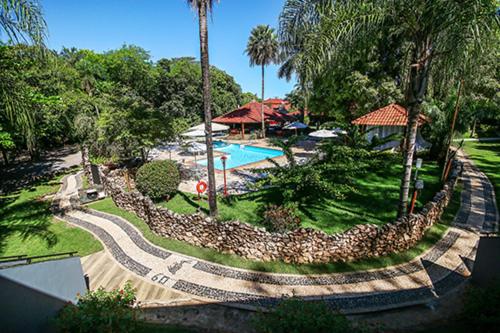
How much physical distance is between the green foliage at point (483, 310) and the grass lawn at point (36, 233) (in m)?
11.0

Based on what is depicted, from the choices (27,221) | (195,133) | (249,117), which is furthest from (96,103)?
(249,117)

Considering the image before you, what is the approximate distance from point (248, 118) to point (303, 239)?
93.8 ft

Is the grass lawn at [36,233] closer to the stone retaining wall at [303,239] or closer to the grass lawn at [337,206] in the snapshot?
the grass lawn at [337,206]

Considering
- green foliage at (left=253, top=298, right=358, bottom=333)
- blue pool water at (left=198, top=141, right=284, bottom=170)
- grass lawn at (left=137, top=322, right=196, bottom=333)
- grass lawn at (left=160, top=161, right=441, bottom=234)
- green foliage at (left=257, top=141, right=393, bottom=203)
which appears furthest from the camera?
blue pool water at (left=198, top=141, right=284, bottom=170)

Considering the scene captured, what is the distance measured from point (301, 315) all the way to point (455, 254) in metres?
7.06

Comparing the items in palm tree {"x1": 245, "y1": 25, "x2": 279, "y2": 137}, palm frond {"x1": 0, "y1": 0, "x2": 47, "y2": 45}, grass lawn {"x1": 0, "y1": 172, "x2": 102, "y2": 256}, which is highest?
palm tree {"x1": 245, "y1": 25, "x2": 279, "y2": 137}

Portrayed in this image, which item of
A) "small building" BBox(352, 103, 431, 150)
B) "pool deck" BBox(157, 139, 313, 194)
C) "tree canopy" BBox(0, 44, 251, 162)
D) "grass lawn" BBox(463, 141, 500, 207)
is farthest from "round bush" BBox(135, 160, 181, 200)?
"grass lawn" BBox(463, 141, 500, 207)

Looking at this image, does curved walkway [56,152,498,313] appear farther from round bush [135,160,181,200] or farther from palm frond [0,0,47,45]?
palm frond [0,0,47,45]

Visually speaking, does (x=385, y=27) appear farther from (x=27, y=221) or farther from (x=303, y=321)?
(x=27, y=221)

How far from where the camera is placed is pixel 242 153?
27250 mm

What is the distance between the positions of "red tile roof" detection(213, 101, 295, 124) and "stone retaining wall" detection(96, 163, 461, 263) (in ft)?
87.3

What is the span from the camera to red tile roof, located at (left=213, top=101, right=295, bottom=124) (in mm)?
34062

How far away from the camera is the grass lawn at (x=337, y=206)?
31.6 feet

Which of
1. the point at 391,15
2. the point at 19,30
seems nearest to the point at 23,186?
the point at 19,30
